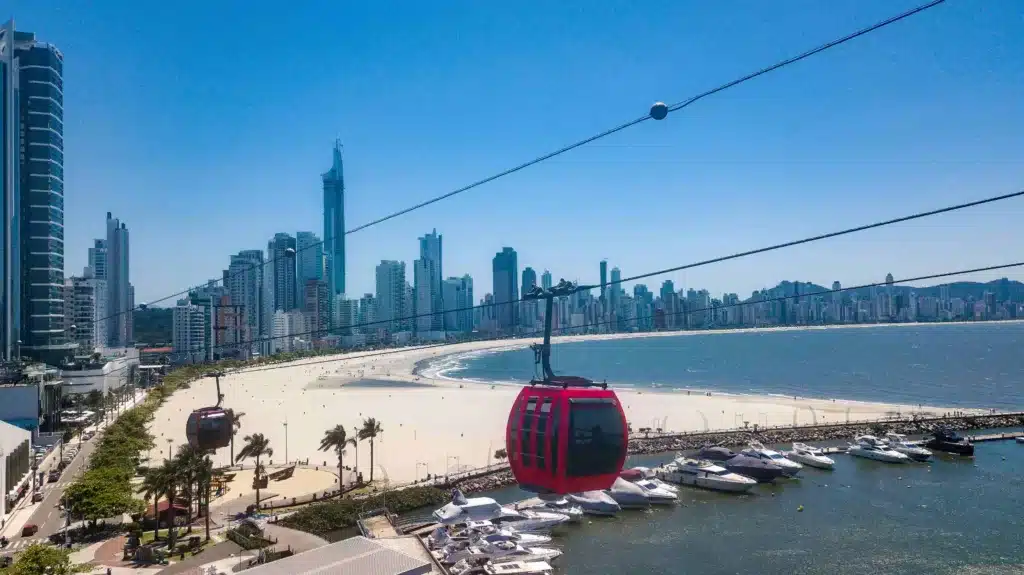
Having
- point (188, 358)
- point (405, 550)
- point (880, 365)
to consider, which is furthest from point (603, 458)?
point (188, 358)

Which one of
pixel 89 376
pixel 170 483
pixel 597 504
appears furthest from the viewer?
pixel 89 376

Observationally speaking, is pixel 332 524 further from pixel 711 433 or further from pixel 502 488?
pixel 711 433

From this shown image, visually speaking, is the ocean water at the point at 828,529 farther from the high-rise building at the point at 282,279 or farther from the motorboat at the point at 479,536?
the high-rise building at the point at 282,279

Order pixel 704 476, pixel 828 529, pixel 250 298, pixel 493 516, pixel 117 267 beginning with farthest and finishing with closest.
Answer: pixel 117 267 → pixel 250 298 → pixel 704 476 → pixel 828 529 → pixel 493 516

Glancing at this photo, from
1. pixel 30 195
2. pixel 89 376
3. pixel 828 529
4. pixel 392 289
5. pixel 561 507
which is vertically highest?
pixel 30 195

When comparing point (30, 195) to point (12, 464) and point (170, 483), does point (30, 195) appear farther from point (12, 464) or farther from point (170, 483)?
point (170, 483)

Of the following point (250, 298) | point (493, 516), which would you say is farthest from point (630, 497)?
point (250, 298)

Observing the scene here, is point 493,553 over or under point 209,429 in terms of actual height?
under
